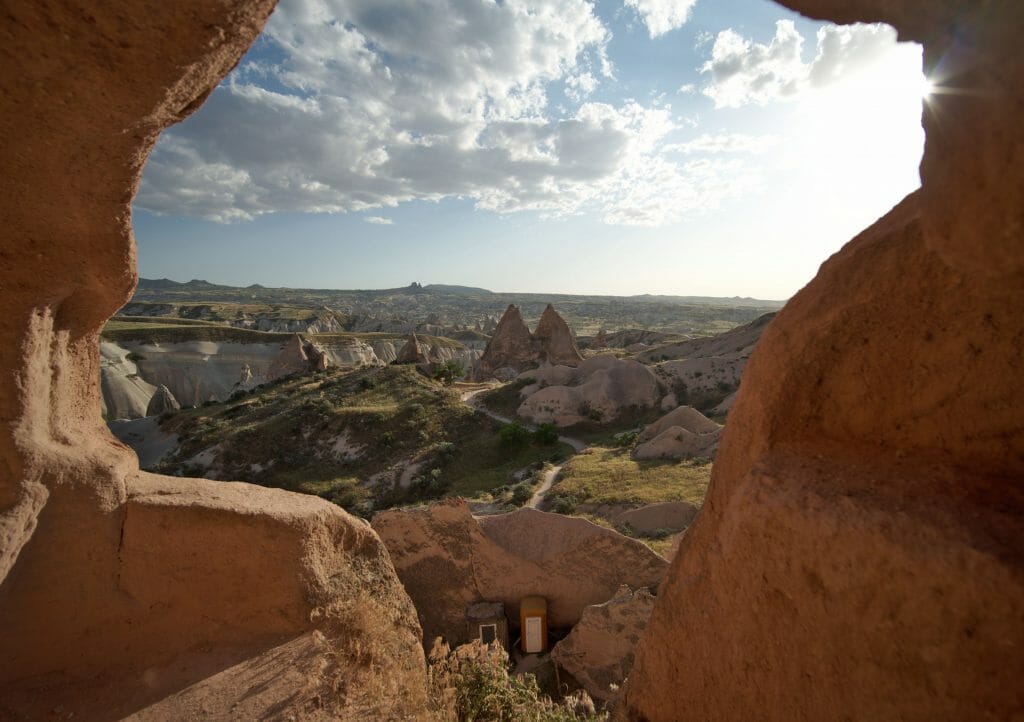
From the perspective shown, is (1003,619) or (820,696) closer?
(1003,619)

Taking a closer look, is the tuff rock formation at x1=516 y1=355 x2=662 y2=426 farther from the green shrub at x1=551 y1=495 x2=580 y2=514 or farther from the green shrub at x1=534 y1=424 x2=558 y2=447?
the green shrub at x1=551 y1=495 x2=580 y2=514

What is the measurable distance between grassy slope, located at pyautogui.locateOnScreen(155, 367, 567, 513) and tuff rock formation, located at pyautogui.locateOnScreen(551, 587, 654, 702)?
1199 cm

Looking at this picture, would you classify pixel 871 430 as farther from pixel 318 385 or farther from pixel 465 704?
pixel 318 385

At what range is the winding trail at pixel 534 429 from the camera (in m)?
18.2

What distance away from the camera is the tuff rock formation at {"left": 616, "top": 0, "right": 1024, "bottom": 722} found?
1.99 meters

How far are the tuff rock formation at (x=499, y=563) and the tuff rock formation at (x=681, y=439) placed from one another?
11780mm

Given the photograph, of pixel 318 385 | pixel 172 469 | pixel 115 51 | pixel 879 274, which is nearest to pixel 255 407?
pixel 318 385

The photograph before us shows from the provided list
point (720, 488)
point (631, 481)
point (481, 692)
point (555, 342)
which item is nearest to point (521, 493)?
point (631, 481)

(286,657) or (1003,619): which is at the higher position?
(1003,619)

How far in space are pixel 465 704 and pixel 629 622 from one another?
3.55 metres

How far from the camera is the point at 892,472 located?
3006 millimetres

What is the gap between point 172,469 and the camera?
24812 millimetres

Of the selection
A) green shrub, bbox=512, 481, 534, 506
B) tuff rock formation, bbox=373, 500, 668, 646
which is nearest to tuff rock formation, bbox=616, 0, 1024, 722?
tuff rock formation, bbox=373, 500, 668, 646

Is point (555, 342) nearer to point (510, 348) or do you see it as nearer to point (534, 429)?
point (510, 348)
